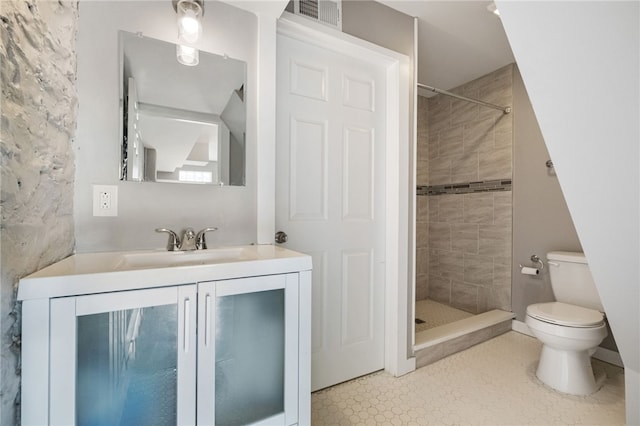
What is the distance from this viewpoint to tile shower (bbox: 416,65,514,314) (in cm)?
276

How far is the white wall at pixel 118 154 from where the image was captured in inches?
47.1

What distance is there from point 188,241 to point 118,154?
46 cm

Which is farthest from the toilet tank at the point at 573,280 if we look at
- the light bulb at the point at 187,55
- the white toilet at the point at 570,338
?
the light bulb at the point at 187,55

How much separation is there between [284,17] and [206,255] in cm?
130

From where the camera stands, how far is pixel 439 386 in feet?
6.01

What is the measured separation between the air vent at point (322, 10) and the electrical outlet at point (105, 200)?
4.32ft

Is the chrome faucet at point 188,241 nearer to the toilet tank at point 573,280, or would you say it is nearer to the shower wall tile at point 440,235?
the toilet tank at point 573,280

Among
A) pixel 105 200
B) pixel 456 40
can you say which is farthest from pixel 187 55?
pixel 456 40

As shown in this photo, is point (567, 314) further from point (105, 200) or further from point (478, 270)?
point (105, 200)

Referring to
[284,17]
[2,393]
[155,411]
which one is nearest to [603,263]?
[155,411]

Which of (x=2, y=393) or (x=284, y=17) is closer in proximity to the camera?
(x=2, y=393)

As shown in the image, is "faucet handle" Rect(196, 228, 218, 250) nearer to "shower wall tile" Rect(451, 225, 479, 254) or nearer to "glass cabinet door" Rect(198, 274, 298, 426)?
"glass cabinet door" Rect(198, 274, 298, 426)

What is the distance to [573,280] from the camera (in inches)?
83.2

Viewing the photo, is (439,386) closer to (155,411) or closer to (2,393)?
(155,411)
